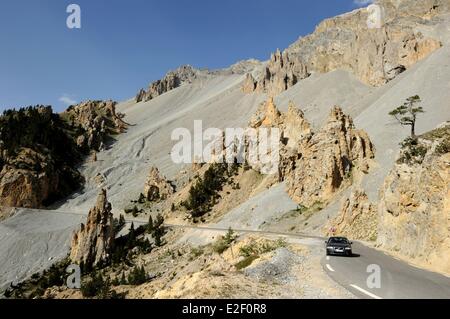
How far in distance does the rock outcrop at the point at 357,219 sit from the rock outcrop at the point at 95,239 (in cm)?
3362

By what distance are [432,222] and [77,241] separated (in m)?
52.7

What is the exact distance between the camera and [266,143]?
75.0 meters

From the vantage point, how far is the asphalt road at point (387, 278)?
13.2 m

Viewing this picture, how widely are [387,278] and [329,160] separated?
37.6 metres

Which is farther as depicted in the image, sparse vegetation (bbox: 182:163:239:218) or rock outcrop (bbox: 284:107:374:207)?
sparse vegetation (bbox: 182:163:239:218)

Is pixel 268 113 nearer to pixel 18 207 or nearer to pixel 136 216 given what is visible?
pixel 136 216

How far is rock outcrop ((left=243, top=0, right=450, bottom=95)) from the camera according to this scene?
98000mm

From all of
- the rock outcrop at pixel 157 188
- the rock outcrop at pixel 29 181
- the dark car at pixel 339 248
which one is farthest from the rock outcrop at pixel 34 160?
the dark car at pixel 339 248

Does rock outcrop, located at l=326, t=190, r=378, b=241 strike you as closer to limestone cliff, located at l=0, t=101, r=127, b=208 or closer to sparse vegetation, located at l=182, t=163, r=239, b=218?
sparse vegetation, located at l=182, t=163, r=239, b=218

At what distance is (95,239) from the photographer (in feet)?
196

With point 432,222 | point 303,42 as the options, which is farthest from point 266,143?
point 303,42

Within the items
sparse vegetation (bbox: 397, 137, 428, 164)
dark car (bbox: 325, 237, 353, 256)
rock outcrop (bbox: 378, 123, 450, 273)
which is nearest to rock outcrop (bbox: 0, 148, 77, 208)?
dark car (bbox: 325, 237, 353, 256)

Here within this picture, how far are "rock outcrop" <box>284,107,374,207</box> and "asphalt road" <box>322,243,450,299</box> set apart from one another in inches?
1181

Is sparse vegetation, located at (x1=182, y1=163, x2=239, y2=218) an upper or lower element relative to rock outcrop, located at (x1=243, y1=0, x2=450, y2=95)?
lower
